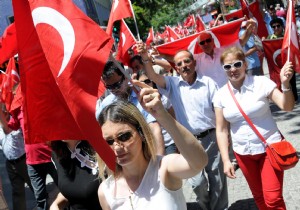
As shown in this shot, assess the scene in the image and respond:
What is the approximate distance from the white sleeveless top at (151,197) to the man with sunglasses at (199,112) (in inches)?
90.9

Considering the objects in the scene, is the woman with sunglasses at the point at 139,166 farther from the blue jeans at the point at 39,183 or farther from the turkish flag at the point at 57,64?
the blue jeans at the point at 39,183

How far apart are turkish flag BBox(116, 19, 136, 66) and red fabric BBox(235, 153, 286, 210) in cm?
368

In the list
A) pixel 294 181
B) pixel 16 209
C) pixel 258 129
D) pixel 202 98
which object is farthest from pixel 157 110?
pixel 16 209

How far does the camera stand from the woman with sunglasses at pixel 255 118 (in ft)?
12.6

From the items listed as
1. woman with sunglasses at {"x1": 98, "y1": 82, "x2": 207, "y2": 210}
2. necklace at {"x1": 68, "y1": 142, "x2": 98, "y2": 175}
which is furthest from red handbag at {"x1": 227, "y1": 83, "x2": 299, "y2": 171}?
woman with sunglasses at {"x1": 98, "y1": 82, "x2": 207, "y2": 210}

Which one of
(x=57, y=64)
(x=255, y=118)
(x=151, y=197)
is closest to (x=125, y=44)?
(x=255, y=118)

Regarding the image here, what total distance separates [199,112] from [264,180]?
1.20 meters

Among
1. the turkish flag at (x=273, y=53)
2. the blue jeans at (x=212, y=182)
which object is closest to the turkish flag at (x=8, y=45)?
the blue jeans at (x=212, y=182)

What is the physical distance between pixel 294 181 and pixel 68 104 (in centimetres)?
373

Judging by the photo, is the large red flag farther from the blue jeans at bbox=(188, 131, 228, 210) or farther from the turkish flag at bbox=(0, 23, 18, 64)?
the turkish flag at bbox=(0, 23, 18, 64)

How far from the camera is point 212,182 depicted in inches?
197

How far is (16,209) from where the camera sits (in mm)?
6242

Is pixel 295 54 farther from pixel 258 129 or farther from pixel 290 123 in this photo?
pixel 290 123

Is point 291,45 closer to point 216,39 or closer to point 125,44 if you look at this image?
point 216,39
